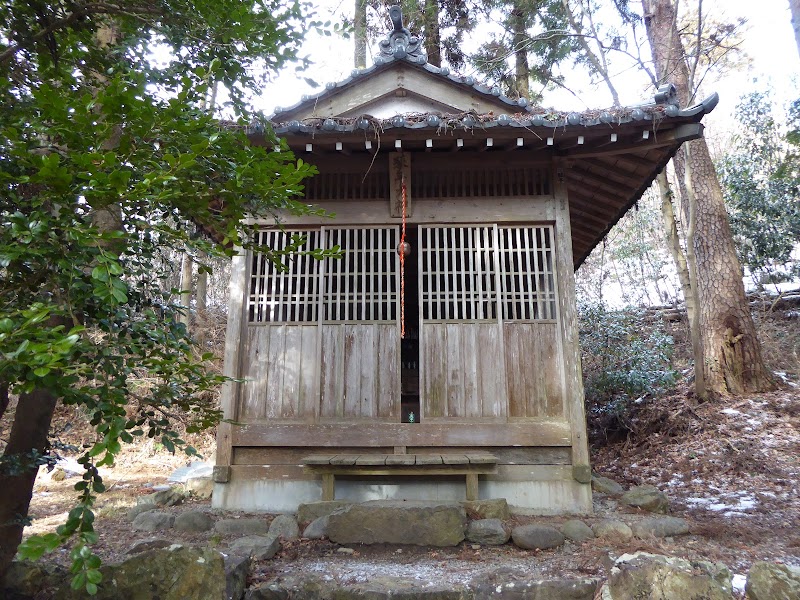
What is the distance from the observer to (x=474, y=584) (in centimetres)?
370

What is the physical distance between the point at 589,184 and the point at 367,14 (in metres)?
9.72

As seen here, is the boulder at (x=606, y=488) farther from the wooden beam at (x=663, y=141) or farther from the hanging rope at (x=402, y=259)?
the wooden beam at (x=663, y=141)

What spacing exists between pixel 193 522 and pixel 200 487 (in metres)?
1.83

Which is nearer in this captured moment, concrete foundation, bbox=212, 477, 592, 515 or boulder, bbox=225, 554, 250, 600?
boulder, bbox=225, 554, 250, 600

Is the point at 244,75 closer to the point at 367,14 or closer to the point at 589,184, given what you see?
the point at 589,184

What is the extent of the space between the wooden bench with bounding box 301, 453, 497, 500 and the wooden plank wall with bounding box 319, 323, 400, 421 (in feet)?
1.90

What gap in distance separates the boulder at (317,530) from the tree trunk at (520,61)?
11.8 m

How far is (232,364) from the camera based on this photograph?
5.79m

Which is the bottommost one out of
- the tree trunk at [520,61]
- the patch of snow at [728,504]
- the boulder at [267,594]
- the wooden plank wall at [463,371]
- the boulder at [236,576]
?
the boulder at [267,594]

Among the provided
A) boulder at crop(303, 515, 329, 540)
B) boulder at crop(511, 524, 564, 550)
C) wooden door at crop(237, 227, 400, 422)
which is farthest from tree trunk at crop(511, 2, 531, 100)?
boulder at crop(303, 515, 329, 540)

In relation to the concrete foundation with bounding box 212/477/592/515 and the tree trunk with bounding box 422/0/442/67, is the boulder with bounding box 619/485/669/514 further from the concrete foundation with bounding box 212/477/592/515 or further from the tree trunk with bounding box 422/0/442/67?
the tree trunk with bounding box 422/0/442/67

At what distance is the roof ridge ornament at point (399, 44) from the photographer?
6762 millimetres

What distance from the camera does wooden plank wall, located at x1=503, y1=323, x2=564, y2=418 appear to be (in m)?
5.68

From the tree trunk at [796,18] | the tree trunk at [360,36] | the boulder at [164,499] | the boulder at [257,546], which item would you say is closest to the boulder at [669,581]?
the boulder at [257,546]
